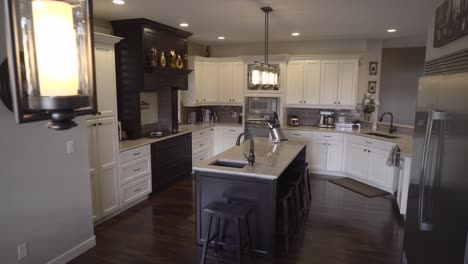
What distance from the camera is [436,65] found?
7.46ft

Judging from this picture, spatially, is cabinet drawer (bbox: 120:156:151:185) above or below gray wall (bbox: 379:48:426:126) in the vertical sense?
below

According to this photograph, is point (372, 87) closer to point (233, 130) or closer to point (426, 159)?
point (233, 130)

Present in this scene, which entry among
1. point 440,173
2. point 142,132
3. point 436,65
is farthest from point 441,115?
point 142,132

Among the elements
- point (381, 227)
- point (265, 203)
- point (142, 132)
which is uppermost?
point (142, 132)

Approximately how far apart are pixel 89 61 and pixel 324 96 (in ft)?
19.4

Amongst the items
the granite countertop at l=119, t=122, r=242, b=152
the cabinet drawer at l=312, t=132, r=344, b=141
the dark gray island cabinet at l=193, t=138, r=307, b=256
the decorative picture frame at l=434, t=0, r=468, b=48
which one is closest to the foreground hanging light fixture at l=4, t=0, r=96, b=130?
the decorative picture frame at l=434, t=0, r=468, b=48

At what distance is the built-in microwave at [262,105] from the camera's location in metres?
6.51

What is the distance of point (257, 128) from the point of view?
6516mm

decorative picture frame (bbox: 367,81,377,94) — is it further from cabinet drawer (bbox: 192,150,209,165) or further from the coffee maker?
cabinet drawer (bbox: 192,150,209,165)

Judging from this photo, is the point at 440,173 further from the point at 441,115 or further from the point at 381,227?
the point at 381,227

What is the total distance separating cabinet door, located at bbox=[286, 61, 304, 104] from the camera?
641 centimetres

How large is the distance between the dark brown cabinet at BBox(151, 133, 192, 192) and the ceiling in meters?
1.90

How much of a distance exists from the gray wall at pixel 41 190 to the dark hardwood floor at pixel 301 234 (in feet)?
1.29

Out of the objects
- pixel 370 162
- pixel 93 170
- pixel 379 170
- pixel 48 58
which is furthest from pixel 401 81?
pixel 48 58
